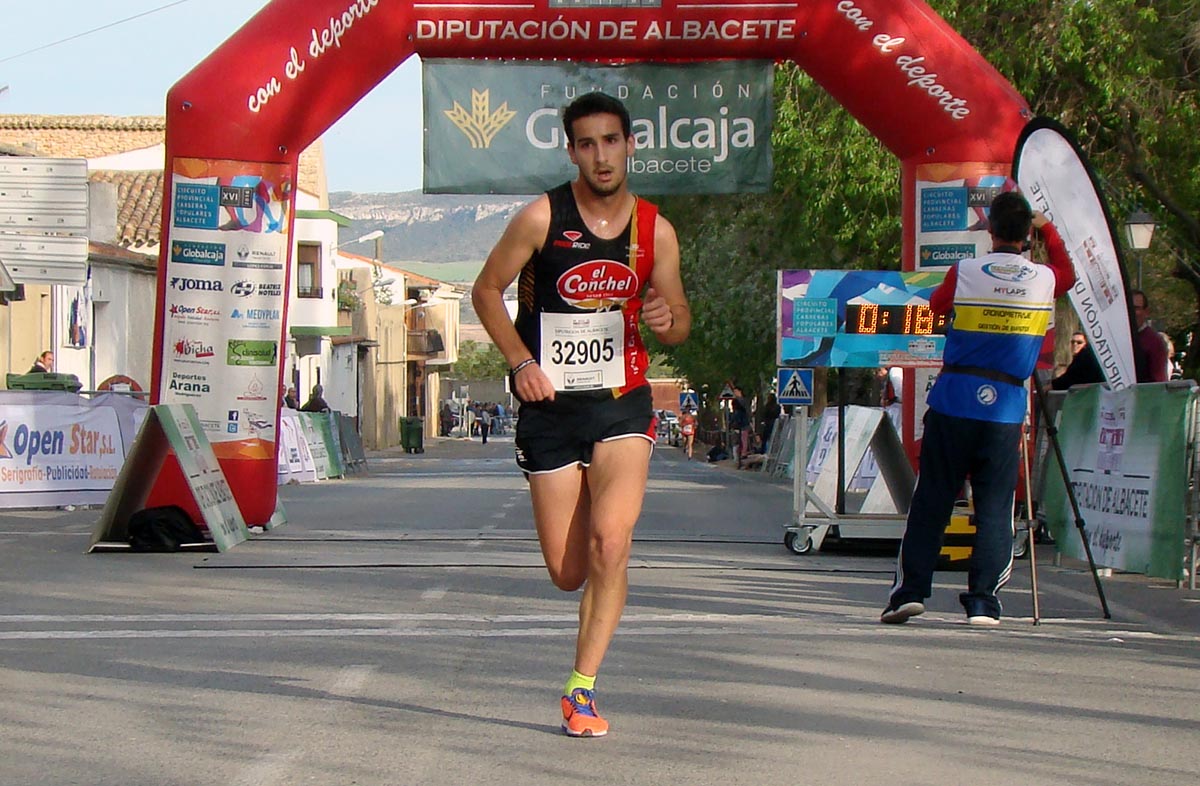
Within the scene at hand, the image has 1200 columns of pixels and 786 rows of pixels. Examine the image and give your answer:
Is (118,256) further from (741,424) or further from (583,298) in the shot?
(583,298)

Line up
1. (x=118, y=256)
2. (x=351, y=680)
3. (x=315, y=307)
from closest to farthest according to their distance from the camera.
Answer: (x=351, y=680), (x=118, y=256), (x=315, y=307)

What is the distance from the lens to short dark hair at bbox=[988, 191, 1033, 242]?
842 centimetres

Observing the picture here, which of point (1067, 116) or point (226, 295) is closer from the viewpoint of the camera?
point (226, 295)

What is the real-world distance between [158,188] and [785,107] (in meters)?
29.1

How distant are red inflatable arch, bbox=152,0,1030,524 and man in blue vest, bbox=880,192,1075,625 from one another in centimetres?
629

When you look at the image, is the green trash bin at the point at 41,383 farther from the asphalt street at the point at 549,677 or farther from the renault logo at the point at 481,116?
the asphalt street at the point at 549,677

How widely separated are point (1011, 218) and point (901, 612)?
1935 millimetres

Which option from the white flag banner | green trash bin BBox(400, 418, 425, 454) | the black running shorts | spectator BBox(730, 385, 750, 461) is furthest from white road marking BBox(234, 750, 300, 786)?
green trash bin BBox(400, 418, 425, 454)

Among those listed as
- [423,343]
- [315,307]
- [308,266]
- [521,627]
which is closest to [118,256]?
[315,307]

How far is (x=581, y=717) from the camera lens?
576cm

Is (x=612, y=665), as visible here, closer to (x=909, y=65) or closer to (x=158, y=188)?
(x=909, y=65)

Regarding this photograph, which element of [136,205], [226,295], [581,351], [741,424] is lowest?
[741,424]

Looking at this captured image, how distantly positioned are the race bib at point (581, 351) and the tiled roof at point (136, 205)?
1471 inches

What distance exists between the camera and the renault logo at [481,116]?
16.0 metres
